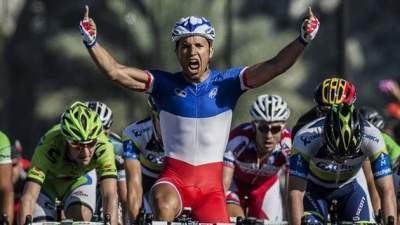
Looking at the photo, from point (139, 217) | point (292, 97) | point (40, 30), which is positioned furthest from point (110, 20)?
point (139, 217)

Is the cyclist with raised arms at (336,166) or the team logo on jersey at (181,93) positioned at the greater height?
the team logo on jersey at (181,93)

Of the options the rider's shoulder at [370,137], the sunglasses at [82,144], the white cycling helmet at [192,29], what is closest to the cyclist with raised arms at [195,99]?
the white cycling helmet at [192,29]

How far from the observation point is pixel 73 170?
543 inches

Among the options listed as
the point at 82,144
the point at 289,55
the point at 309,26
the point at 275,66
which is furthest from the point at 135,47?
the point at 309,26

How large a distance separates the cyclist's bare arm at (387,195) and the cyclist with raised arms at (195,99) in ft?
4.06

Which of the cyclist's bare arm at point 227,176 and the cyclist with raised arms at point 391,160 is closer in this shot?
the cyclist with raised arms at point 391,160

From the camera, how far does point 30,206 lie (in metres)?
12.6

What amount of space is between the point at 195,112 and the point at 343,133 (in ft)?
4.46

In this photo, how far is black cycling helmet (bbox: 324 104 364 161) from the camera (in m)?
11.6

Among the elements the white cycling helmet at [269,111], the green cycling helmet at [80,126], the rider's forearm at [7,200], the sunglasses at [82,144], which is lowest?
the rider's forearm at [7,200]

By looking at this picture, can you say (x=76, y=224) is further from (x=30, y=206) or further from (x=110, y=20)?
(x=110, y=20)

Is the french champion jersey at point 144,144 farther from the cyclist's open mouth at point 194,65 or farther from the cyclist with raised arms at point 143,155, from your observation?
the cyclist's open mouth at point 194,65

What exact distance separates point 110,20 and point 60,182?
630 cm

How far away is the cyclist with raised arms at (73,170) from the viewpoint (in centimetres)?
1273
